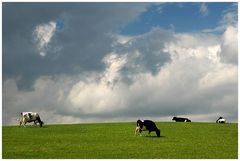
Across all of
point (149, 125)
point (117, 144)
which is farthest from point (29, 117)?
point (117, 144)

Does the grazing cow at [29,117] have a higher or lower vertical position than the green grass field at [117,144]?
higher

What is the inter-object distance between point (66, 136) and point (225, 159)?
1431 centimetres

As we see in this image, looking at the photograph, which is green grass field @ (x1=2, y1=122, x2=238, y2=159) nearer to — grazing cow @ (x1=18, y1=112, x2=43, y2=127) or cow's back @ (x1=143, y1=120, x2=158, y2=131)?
cow's back @ (x1=143, y1=120, x2=158, y2=131)

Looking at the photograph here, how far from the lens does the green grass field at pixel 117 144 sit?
27.4 m

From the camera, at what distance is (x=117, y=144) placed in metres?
31.5

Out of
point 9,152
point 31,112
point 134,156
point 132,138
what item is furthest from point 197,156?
point 31,112

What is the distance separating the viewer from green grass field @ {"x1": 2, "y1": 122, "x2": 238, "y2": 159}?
27.4m

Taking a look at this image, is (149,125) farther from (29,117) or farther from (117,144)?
(29,117)

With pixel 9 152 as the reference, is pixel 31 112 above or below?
above

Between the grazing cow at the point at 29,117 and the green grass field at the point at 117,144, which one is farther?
the grazing cow at the point at 29,117

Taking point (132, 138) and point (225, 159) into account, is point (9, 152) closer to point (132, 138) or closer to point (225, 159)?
point (132, 138)

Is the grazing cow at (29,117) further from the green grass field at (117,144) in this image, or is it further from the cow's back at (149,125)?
the cow's back at (149,125)

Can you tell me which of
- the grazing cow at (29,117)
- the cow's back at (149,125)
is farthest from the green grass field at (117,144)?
the grazing cow at (29,117)

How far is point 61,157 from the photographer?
26.4 m
